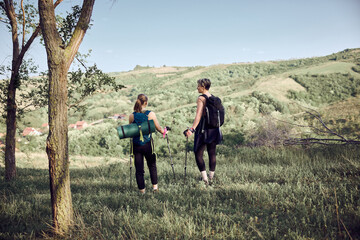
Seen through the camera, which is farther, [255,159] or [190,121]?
[190,121]

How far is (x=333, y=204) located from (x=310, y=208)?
38cm

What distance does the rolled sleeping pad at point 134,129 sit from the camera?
4.15 meters

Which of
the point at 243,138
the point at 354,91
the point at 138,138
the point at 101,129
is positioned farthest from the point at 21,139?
the point at 354,91

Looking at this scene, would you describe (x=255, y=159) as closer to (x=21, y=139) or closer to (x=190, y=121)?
(x=190, y=121)

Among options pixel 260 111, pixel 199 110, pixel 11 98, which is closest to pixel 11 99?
pixel 11 98

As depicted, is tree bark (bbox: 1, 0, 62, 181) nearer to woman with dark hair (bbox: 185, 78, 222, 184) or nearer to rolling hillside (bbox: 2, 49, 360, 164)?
rolling hillside (bbox: 2, 49, 360, 164)

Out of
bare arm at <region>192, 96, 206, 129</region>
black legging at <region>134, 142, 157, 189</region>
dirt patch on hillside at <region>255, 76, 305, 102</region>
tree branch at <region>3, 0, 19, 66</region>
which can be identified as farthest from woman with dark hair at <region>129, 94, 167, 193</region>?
dirt patch on hillside at <region>255, 76, 305, 102</region>

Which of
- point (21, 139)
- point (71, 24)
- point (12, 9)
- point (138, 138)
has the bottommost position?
point (21, 139)

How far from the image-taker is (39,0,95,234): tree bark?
114 inches

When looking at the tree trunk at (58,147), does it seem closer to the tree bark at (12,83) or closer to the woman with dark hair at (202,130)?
the woman with dark hair at (202,130)

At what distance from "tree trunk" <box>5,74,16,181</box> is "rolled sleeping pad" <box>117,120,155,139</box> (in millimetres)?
5244

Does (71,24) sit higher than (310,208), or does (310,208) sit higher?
(71,24)

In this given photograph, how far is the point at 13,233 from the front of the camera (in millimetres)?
3006

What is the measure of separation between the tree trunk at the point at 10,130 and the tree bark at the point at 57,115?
5502mm
